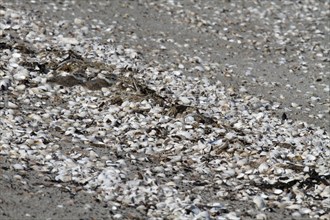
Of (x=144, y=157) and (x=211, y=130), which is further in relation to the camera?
(x=211, y=130)

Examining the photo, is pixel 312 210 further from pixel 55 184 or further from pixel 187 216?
pixel 55 184

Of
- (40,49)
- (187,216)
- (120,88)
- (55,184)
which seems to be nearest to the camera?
(187,216)

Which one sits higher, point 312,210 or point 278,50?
point 312,210

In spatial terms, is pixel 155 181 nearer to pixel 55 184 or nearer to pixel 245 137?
pixel 55 184

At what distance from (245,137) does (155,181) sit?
236cm

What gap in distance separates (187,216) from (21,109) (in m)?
3.89

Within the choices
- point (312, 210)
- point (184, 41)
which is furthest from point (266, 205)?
point (184, 41)

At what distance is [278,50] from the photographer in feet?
56.6

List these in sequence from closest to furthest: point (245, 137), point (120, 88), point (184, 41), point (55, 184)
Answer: point (55, 184) < point (245, 137) < point (120, 88) < point (184, 41)

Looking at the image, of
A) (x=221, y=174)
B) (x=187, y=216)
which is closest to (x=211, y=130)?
(x=221, y=174)

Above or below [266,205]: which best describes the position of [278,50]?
below

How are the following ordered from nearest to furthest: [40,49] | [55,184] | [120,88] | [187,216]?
[187,216], [55,184], [120,88], [40,49]

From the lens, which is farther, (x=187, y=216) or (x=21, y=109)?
(x=21, y=109)

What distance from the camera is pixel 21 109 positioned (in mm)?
10984
